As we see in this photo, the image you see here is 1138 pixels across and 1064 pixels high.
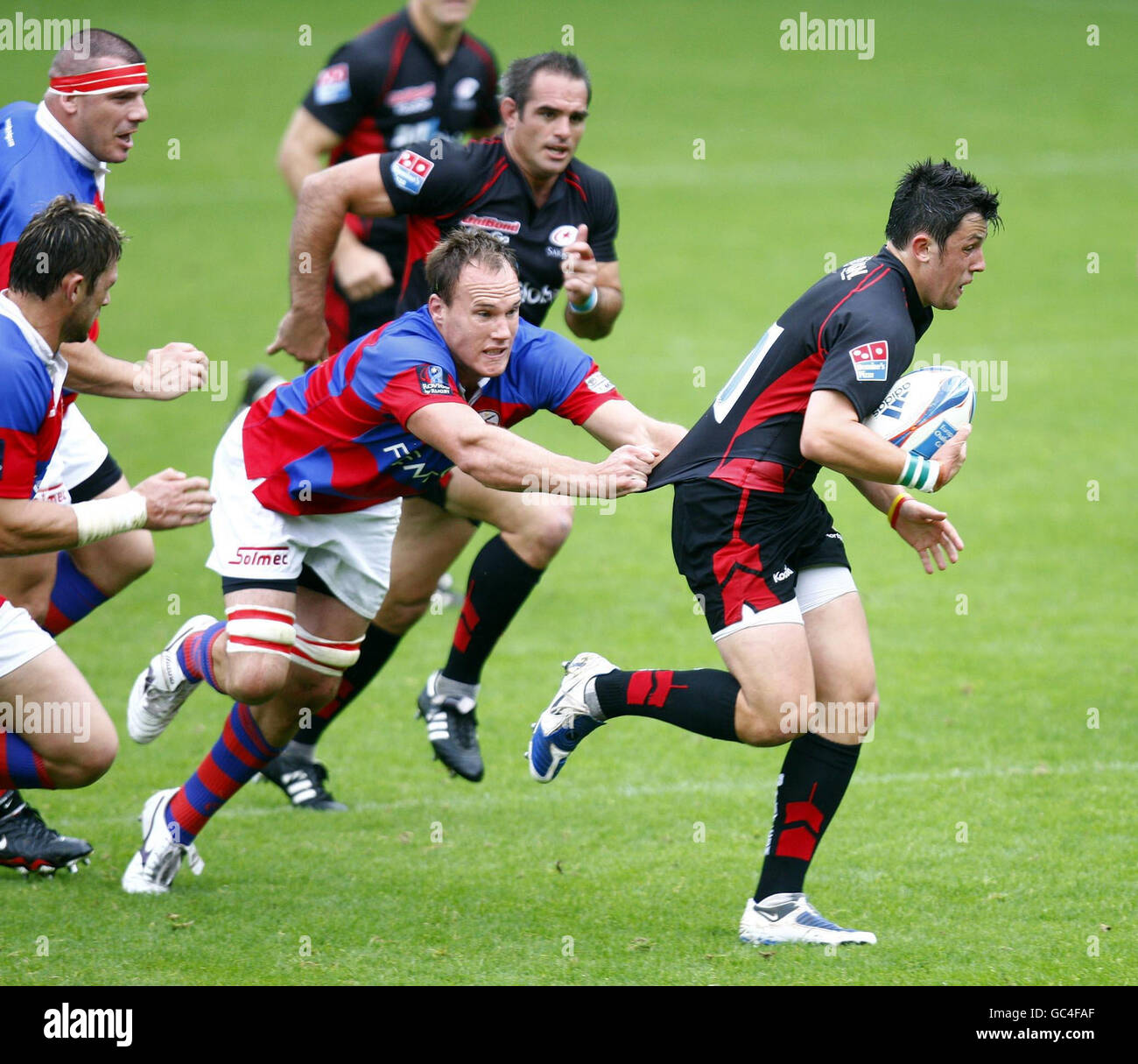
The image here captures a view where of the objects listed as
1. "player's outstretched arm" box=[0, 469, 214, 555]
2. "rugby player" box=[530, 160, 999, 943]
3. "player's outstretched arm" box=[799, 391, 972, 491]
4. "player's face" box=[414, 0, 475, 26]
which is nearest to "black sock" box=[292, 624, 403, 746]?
"rugby player" box=[530, 160, 999, 943]

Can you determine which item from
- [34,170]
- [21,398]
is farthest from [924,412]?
[34,170]

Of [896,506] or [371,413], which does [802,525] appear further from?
[371,413]

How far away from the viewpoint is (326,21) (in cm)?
2739

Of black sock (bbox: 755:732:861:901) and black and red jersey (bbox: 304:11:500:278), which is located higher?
black and red jersey (bbox: 304:11:500:278)

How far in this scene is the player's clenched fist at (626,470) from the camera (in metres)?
4.77

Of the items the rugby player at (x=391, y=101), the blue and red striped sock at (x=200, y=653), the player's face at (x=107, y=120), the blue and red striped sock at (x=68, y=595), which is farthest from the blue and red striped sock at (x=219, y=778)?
the rugby player at (x=391, y=101)

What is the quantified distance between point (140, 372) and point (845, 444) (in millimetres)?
2510

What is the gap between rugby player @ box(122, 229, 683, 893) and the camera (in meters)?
4.85

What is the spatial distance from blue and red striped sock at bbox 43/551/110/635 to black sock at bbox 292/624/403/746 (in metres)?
1.04

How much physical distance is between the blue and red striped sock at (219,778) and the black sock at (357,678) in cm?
100

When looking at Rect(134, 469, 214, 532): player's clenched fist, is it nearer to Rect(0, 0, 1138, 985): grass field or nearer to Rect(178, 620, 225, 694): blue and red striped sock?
Rect(178, 620, 225, 694): blue and red striped sock
